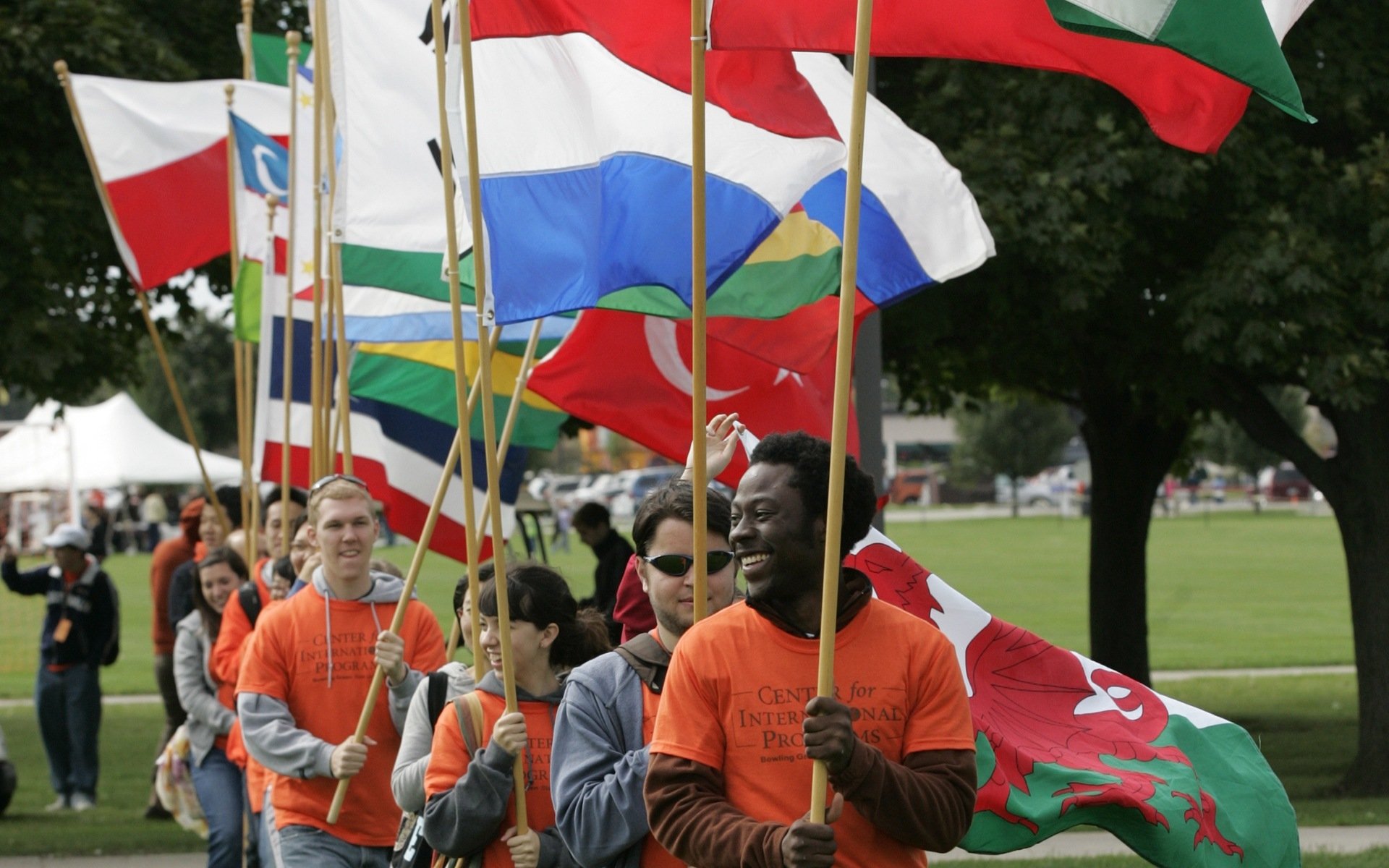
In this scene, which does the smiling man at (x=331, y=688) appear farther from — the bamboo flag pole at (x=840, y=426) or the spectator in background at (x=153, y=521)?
the spectator in background at (x=153, y=521)

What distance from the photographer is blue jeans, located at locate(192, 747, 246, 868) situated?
7625 mm

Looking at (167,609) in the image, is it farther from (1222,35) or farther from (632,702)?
(1222,35)

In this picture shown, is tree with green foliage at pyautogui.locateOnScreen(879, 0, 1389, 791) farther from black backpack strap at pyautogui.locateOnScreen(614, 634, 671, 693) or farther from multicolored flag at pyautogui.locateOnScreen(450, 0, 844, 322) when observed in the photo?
black backpack strap at pyautogui.locateOnScreen(614, 634, 671, 693)

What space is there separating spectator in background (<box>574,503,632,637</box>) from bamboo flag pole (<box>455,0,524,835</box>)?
6827 millimetres

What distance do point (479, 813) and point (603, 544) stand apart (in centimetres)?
767

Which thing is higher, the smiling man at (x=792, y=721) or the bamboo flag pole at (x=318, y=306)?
the bamboo flag pole at (x=318, y=306)

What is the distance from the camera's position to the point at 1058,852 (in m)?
9.95

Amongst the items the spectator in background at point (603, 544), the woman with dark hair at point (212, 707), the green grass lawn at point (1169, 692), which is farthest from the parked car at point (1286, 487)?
the woman with dark hair at point (212, 707)

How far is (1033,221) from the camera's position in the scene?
10875 millimetres

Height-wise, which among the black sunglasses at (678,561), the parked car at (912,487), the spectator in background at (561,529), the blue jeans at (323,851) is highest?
the black sunglasses at (678,561)

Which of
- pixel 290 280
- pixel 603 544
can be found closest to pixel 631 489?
pixel 603 544

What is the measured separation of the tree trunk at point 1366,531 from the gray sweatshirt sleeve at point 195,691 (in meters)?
7.20

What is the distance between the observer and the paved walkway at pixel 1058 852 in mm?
9727

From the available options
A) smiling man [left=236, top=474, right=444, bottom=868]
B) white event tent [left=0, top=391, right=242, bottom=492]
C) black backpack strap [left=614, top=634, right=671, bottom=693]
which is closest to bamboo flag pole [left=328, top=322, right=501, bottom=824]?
smiling man [left=236, top=474, right=444, bottom=868]
